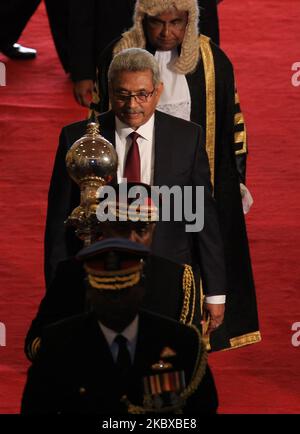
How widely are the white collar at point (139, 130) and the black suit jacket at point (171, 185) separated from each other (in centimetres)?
2

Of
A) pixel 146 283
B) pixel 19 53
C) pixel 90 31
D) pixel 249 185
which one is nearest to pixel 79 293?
pixel 146 283

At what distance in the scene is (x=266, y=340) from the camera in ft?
23.7

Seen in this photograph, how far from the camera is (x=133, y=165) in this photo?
572 centimetres

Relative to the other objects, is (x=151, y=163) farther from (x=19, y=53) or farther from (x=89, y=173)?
(x=19, y=53)

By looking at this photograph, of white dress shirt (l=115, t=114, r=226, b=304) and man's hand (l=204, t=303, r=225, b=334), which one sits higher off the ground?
white dress shirt (l=115, t=114, r=226, b=304)

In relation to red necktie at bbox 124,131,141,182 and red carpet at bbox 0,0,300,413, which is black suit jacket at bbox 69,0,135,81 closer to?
red carpet at bbox 0,0,300,413

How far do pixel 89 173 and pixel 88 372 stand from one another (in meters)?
1.02

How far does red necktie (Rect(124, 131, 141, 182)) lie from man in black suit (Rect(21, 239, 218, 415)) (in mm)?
1276

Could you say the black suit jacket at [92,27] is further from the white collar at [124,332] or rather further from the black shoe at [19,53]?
the white collar at [124,332]

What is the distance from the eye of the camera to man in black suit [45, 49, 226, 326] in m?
5.68

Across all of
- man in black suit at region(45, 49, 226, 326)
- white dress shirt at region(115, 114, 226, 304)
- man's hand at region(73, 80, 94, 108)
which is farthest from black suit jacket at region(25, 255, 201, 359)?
man's hand at region(73, 80, 94, 108)

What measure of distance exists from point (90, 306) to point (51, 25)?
17.2 ft

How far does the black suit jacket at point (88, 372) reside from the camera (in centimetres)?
439

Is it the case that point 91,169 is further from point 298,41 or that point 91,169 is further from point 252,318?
point 298,41
